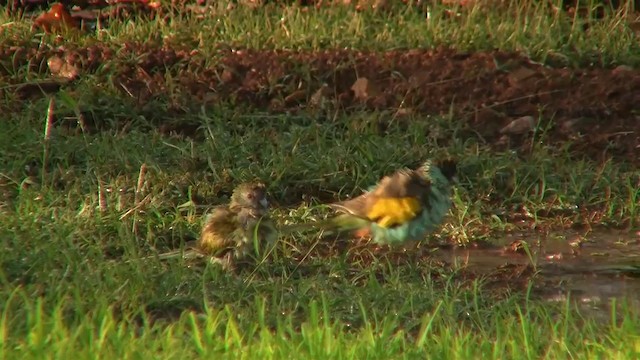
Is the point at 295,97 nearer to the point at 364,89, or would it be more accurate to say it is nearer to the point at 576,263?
the point at 364,89

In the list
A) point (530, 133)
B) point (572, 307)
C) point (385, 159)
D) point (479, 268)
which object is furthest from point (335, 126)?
point (572, 307)

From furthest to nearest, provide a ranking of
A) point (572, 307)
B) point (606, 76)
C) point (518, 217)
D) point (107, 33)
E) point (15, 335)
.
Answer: point (107, 33)
point (606, 76)
point (518, 217)
point (572, 307)
point (15, 335)

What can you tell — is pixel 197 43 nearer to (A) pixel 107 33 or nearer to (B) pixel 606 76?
(A) pixel 107 33

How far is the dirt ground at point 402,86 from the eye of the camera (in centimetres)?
885

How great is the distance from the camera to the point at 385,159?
8.05 m

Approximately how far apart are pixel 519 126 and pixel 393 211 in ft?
7.24

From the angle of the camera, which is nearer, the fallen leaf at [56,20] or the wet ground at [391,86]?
the wet ground at [391,86]

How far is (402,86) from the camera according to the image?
9.20 meters

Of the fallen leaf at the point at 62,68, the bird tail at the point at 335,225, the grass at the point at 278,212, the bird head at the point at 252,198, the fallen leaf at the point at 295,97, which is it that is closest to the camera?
the grass at the point at 278,212

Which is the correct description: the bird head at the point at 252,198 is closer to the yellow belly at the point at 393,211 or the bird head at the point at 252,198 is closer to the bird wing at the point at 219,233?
the bird wing at the point at 219,233

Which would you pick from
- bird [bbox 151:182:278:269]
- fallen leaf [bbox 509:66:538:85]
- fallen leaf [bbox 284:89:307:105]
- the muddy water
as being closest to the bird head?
bird [bbox 151:182:278:269]

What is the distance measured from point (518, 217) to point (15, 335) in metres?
3.49

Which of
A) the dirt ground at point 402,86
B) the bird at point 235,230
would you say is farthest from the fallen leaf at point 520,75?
the bird at point 235,230

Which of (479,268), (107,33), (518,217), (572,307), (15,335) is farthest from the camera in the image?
(107,33)
